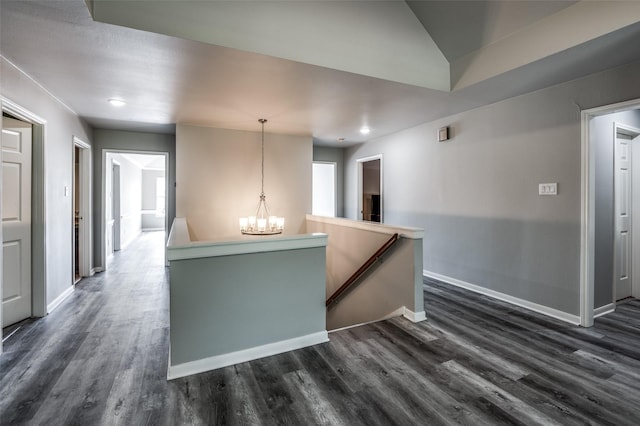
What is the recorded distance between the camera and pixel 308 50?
259 centimetres

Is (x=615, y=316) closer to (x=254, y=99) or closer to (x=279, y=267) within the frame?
(x=279, y=267)

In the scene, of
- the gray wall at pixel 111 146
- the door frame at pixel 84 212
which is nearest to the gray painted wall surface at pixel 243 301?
the door frame at pixel 84 212

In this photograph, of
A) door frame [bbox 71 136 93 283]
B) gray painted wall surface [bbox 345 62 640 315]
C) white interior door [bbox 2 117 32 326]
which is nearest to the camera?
white interior door [bbox 2 117 32 326]

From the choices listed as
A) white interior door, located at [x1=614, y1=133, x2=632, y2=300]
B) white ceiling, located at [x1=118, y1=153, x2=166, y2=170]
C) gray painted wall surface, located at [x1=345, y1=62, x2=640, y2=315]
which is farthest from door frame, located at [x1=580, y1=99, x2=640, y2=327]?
white ceiling, located at [x1=118, y1=153, x2=166, y2=170]

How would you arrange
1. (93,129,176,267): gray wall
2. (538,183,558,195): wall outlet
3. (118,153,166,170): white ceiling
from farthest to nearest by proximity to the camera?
(118,153,166,170): white ceiling < (93,129,176,267): gray wall < (538,183,558,195): wall outlet

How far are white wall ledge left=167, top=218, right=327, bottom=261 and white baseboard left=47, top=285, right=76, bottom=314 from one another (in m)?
2.14

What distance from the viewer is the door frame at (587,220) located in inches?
116

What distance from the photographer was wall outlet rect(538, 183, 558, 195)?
3.20 m

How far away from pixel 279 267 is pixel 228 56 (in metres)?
1.78

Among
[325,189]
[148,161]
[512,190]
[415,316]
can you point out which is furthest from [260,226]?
[148,161]

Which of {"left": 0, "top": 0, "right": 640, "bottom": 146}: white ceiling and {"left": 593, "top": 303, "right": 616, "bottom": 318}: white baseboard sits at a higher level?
{"left": 0, "top": 0, "right": 640, "bottom": 146}: white ceiling

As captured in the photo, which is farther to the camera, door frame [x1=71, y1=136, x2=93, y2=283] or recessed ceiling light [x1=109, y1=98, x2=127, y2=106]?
Answer: door frame [x1=71, y1=136, x2=93, y2=283]

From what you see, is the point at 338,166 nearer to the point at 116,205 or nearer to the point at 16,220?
the point at 116,205

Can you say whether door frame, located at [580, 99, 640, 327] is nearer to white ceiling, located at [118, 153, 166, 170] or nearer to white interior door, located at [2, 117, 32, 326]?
white interior door, located at [2, 117, 32, 326]
